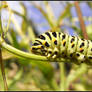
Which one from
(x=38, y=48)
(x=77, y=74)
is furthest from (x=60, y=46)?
(x=77, y=74)

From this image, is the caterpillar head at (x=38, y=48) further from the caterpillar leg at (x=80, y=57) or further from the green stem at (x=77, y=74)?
the green stem at (x=77, y=74)

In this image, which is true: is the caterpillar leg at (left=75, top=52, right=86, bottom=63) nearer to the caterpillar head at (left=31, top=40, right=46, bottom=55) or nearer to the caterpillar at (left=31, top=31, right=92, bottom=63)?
the caterpillar at (left=31, top=31, right=92, bottom=63)

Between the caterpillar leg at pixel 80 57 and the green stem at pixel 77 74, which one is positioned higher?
the caterpillar leg at pixel 80 57

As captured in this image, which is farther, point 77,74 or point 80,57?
point 77,74

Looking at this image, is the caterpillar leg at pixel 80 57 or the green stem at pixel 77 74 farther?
the green stem at pixel 77 74

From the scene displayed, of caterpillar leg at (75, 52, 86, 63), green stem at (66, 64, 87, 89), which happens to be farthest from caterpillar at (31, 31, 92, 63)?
green stem at (66, 64, 87, 89)

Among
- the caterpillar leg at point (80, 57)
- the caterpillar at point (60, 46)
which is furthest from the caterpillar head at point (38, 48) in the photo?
the caterpillar leg at point (80, 57)

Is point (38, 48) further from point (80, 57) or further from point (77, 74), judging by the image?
point (77, 74)

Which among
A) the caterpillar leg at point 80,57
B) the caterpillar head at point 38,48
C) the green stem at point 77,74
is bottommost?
the green stem at point 77,74

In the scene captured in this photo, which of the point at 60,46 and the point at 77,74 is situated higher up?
the point at 60,46

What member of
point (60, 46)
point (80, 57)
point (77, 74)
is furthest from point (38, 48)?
point (77, 74)

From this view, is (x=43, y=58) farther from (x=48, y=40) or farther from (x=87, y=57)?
(x=87, y=57)
